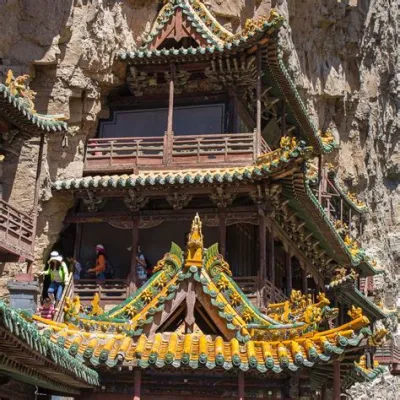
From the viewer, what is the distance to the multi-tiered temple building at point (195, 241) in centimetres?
1097

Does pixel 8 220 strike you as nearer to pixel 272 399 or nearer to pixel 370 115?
pixel 272 399

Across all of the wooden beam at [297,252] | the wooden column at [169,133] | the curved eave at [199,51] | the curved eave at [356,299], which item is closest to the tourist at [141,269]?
the wooden column at [169,133]

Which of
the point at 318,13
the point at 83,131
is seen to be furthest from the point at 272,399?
the point at 318,13

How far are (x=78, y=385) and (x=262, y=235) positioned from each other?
6.39 meters

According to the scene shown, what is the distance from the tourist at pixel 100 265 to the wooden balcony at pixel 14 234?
203cm

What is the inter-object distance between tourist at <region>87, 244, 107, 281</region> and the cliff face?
110 cm

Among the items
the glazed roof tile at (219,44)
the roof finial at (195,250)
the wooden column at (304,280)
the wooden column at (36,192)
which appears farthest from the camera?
the wooden column at (304,280)

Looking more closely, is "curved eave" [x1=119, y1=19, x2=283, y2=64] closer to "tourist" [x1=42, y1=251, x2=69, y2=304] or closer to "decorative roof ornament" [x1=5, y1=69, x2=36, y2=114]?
"decorative roof ornament" [x1=5, y1=69, x2=36, y2=114]

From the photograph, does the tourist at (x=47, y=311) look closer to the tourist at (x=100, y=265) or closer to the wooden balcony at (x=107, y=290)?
the wooden balcony at (x=107, y=290)

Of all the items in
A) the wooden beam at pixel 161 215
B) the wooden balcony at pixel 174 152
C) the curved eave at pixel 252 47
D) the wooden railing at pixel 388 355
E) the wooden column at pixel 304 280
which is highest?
the curved eave at pixel 252 47

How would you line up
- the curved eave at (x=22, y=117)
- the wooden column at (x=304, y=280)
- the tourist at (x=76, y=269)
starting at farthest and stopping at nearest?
the wooden column at (x=304, y=280)
the tourist at (x=76, y=269)
the curved eave at (x=22, y=117)

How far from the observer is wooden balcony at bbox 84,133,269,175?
57.4 feet

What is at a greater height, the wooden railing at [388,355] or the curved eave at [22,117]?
the curved eave at [22,117]

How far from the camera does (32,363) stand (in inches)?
359
